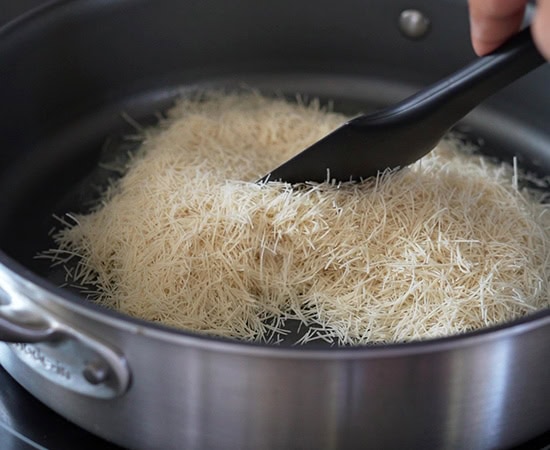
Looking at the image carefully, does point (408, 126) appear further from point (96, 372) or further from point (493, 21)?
point (96, 372)

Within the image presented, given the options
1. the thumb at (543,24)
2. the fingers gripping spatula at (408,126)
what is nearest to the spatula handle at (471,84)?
the fingers gripping spatula at (408,126)

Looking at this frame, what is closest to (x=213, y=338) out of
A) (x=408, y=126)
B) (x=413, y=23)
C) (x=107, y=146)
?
(x=408, y=126)

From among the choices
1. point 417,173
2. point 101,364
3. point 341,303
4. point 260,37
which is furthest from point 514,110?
point 101,364

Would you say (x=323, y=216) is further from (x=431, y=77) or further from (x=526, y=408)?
(x=431, y=77)

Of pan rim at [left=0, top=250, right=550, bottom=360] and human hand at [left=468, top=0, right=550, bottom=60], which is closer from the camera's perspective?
pan rim at [left=0, top=250, right=550, bottom=360]

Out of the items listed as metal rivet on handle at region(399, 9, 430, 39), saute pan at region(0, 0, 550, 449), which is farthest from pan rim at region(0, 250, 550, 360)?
metal rivet on handle at region(399, 9, 430, 39)

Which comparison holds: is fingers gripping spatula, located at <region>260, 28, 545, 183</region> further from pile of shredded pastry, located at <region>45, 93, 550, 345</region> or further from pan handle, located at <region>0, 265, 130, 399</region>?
pan handle, located at <region>0, 265, 130, 399</region>
